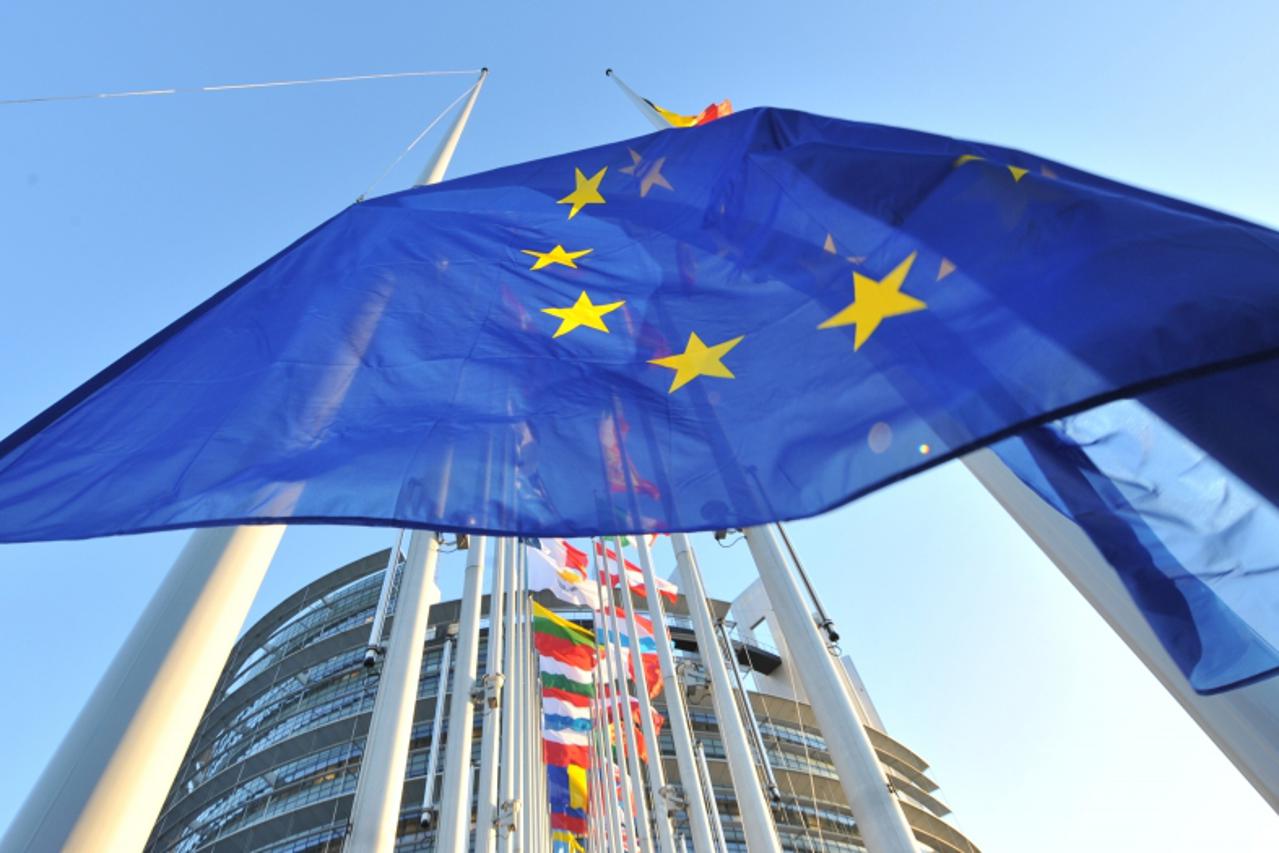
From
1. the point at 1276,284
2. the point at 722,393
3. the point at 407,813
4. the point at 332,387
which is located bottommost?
the point at 1276,284

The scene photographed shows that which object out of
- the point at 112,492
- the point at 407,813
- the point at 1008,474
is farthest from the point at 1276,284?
the point at 407,813

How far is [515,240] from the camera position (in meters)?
5.39

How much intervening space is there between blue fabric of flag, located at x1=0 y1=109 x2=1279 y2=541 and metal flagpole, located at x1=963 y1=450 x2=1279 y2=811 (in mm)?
954

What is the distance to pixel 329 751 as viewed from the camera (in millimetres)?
36844

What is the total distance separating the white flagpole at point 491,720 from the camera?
10039 mm

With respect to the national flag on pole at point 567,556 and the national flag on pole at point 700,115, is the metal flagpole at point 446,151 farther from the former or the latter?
the national flag on pole at point 567,556

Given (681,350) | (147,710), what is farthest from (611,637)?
(147,710)

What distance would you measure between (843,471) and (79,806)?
2.78 meters

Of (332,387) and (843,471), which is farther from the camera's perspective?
(332,387)

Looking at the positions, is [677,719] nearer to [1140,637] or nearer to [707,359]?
[707,359]

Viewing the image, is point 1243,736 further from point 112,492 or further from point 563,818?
point 563,818

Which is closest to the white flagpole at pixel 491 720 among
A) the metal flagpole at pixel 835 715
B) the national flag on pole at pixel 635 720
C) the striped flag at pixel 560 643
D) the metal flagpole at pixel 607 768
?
the national flag on pole at pixel 635 720

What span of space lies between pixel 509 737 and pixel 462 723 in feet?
6.24

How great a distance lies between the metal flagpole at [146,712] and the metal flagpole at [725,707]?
749 centimetres
